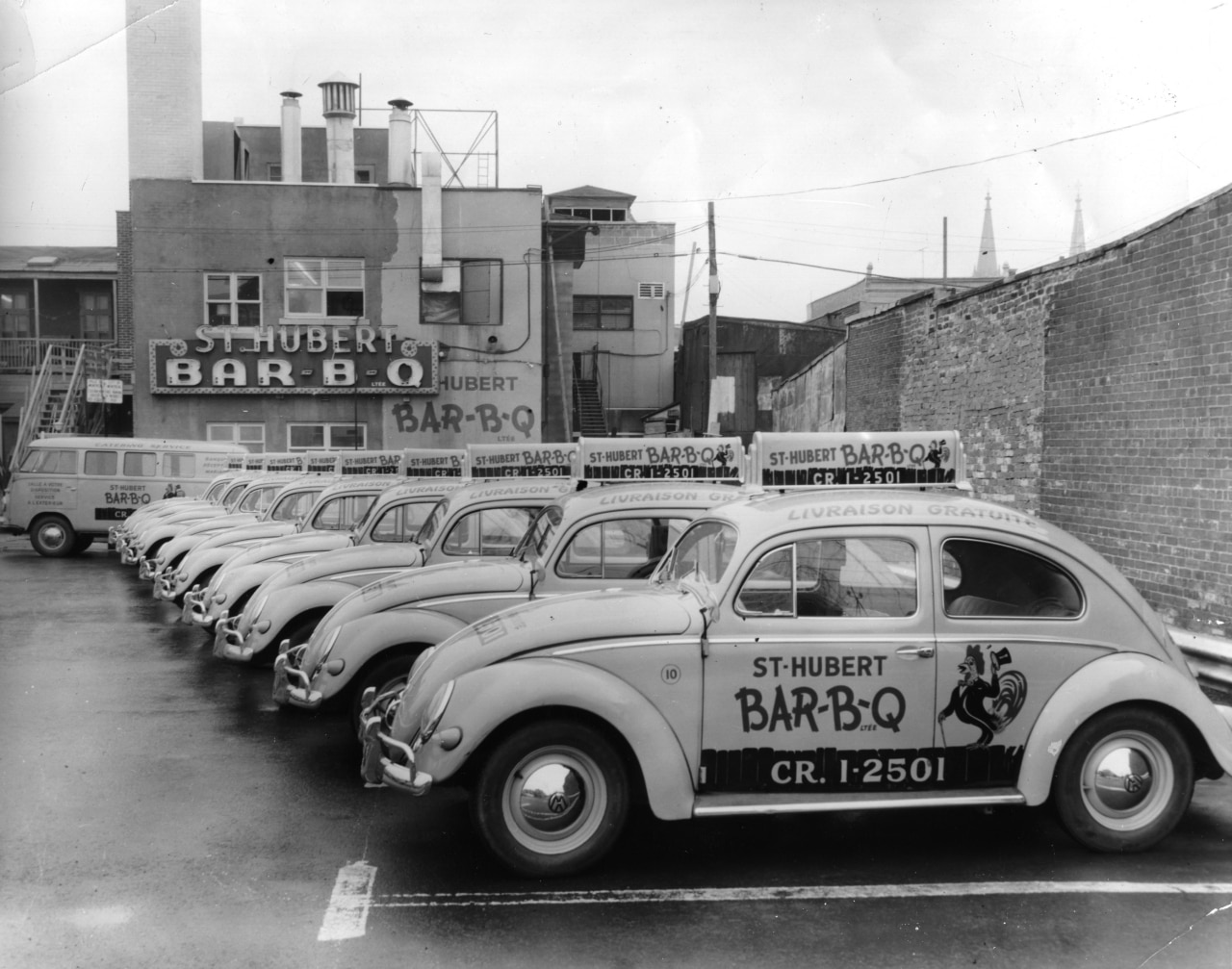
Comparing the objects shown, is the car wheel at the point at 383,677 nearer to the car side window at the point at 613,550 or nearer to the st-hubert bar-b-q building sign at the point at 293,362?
the car side window at the point at 613,550

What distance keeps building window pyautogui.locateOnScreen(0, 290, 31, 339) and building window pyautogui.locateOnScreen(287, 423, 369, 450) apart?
11.1 meters

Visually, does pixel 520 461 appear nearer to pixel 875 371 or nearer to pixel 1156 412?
pixel 1156 412

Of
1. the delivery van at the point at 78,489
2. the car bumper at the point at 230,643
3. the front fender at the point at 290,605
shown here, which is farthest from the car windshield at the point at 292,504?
the delivery van at the point at 78,489

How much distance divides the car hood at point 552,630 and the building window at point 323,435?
2303 cm

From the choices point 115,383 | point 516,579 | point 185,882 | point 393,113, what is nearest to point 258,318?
point 115,383

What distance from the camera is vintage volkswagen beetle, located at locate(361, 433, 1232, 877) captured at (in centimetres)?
499

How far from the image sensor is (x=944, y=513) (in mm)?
5457

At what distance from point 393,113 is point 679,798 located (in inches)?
1078

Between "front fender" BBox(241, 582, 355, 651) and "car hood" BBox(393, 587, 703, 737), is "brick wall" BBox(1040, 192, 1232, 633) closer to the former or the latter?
"car hood" BBox(393, 587, 703, 737)

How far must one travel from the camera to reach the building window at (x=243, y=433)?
27.8 m

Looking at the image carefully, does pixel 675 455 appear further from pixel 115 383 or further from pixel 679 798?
pixel 115 383

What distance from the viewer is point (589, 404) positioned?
120 ft

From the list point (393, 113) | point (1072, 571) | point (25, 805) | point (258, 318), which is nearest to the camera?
point (1072, 571)

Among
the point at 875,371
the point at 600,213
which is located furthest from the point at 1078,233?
the point at 600,213
